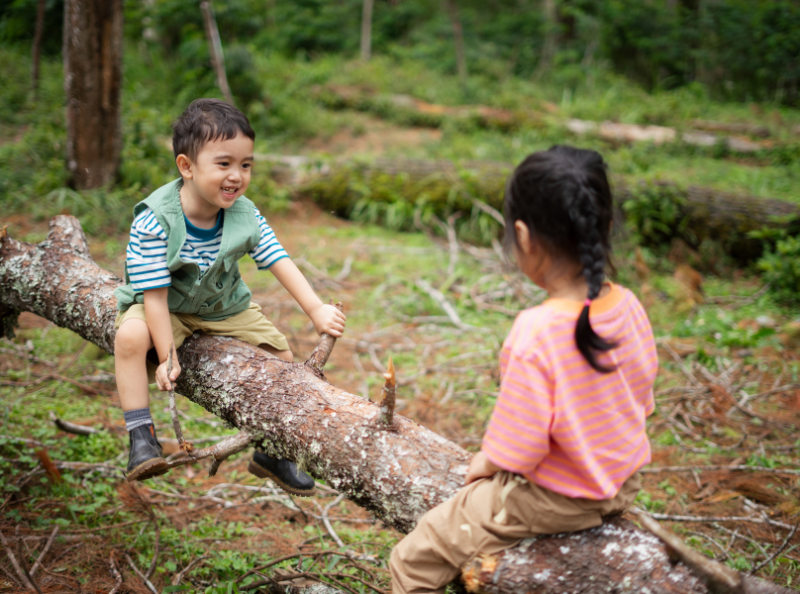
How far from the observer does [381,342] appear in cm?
432

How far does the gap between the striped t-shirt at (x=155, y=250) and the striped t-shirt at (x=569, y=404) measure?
1.26 m

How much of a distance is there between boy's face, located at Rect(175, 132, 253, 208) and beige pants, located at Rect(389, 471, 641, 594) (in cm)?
128

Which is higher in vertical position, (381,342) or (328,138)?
(328,138)

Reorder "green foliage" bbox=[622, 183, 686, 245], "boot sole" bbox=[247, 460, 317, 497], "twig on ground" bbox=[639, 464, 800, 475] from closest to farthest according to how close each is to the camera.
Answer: "boot sole" bbox=[247, 460, 317, 497], "twig on ground" bbox=[639, 464, 800, 475], "green foliage" bbox=[622, 183, 686, 245]

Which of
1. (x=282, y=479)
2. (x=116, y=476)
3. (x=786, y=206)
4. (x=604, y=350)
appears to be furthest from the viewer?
(x=786, y=206)

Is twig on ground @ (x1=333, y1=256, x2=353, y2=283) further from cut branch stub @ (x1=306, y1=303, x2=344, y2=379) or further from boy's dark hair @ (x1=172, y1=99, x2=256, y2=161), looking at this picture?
boy's dark hair @ (x1=172, y1=99, x2=256, y2=161)

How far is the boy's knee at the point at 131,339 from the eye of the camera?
191 centimetres

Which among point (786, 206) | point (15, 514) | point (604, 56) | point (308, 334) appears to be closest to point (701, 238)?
point (786, 206)

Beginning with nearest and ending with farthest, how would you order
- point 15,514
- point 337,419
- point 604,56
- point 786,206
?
point 337,419
point 15,514
point 786,206
point 604,56

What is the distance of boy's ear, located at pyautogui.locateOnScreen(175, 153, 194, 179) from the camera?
1.88 metres

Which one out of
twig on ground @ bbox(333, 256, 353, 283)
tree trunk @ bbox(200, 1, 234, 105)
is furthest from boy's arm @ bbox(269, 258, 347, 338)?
tree trunk @ bbox(200, 1, 234, 105)

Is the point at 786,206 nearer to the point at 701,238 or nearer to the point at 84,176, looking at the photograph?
the point at 701,238

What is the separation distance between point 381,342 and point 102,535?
7.87 ft

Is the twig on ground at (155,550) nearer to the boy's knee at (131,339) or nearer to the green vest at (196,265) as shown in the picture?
the boy's knee at (131,339)
